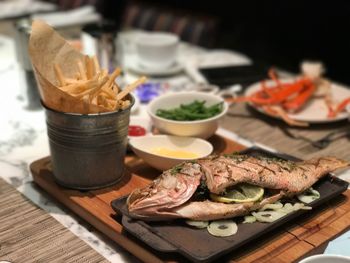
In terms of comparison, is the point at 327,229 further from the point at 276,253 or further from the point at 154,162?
the point at 154,162

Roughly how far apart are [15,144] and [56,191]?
0.42 metres

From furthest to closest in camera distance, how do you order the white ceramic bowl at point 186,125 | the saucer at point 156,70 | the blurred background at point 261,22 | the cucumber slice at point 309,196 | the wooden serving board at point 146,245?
the blurred background at point 261,22, the saucer at point 156,70, the white ceramic bowl at point 186,125, the cucumber slice at point 309,196, the wooden serving board at point 146,245

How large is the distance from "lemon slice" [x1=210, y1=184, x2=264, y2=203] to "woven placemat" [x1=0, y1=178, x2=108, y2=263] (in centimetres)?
28

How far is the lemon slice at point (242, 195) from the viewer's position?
1.17 meters

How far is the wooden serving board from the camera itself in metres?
1.10

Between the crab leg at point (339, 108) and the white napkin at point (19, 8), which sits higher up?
the crab leg at point (339, 108)

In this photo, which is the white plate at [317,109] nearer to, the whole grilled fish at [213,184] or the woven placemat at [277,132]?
the woven placemat at [277,132]

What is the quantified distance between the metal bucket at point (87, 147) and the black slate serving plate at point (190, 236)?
149 millimetres

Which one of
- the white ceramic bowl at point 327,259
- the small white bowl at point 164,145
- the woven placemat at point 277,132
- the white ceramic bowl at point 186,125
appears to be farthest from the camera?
the woven placemat at point 277,132

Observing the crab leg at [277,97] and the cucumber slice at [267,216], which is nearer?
the cucumber slice at [267,216]

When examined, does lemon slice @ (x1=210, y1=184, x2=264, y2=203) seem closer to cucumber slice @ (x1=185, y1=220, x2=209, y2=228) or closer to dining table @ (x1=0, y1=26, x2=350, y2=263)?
cucumber slice @ (x1=185, y1=220, x2=209, y2=228)

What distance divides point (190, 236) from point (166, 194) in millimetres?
99

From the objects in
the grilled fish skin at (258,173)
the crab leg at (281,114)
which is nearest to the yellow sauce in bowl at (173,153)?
the grilled fish skin at (258,173)

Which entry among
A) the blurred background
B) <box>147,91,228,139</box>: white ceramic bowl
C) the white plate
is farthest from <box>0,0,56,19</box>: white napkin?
<box>147,91,228,139</box>: white ceramic bowl
